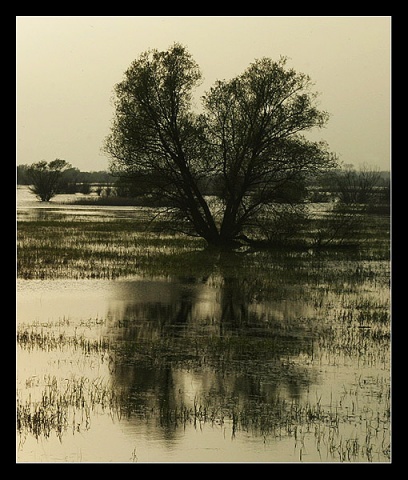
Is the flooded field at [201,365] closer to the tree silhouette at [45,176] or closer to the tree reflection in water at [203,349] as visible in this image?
the tree reflection in water at [203,349]

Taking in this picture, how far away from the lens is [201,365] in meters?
13.2

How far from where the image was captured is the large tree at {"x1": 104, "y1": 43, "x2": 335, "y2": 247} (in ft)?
101

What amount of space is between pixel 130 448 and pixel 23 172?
273 feet

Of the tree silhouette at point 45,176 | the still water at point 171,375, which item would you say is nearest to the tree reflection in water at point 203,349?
the still water at point 171,375

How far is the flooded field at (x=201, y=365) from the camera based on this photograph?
32.4 ft

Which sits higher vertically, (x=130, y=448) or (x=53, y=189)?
A: (x=53, y=189)

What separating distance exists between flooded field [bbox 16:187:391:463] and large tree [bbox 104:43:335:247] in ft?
22.1

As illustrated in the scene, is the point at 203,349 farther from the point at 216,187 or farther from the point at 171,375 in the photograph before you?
the point at 216,187

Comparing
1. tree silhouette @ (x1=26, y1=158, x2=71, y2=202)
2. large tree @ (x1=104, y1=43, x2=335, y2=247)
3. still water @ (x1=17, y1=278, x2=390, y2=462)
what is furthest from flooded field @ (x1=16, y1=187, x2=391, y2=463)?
tree silhouette @ (x1=26, y1=158, x2=71, y2=202)

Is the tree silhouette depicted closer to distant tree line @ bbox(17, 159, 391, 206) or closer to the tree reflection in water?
distant tree line @ bbox(17, 159, 391, 206)

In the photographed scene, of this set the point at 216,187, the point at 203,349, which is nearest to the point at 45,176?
the point at 216,187
